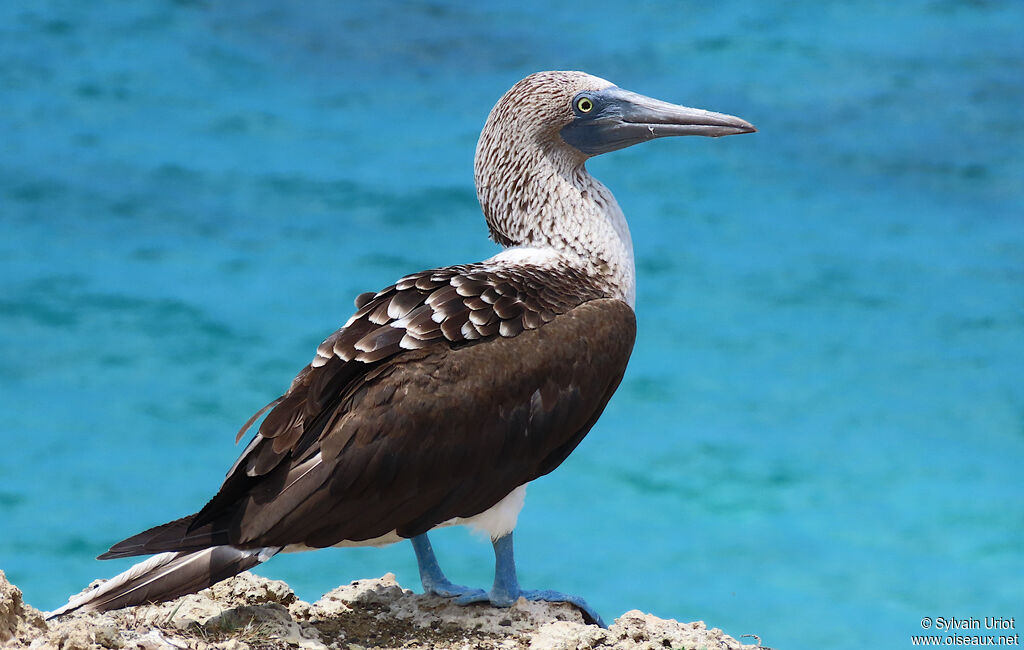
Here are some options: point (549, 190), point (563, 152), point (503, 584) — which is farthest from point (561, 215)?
point (503, 584)

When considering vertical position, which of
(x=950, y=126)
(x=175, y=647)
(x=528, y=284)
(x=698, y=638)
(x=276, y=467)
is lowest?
(x=175, y=647)

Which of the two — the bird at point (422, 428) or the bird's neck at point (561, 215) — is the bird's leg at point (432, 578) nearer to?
the bird at point (422, 428)

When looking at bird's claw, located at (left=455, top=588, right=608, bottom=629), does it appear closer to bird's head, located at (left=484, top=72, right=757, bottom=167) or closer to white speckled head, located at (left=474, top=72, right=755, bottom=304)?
white speckled head, located at (left=474, top=72, right=755, bottom=304)

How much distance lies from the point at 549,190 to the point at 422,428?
5.01 feet

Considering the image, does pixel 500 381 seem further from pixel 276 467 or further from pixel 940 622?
pixel 940 622

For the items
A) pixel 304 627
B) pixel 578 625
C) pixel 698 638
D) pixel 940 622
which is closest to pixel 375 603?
pixel 304 627

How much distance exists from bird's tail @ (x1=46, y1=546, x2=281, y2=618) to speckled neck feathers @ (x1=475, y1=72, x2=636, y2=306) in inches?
81.0

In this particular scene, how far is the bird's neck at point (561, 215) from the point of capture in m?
5.97

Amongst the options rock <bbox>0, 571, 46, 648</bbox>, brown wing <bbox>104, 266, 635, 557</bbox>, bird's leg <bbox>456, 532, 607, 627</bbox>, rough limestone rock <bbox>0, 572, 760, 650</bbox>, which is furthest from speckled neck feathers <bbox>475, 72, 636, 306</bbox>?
rock <bbox>0, 571, 46, 648</bbox>

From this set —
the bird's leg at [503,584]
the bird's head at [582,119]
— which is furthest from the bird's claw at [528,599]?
the bird's head at [582,119]

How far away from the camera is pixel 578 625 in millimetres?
5359

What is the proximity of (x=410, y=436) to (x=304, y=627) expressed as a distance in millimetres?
897

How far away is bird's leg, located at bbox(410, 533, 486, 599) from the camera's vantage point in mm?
5613

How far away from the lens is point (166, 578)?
4.81 meters
